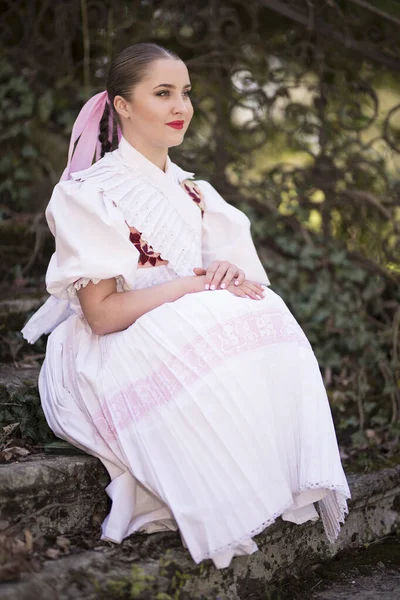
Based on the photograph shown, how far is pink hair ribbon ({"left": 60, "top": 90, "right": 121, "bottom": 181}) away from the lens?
284cm

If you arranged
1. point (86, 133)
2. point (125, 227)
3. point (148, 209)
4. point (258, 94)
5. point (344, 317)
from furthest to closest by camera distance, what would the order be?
point (258, 94) < point (344, 317) < point (86, 133) < point (148, 209) < point (125, 227)

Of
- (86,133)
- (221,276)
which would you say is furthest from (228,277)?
(86,133)

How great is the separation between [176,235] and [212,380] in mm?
638

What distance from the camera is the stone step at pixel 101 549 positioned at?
6.89ft

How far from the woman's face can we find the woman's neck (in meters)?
0.01

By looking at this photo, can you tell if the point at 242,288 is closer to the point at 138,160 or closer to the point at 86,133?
the point at 138,160

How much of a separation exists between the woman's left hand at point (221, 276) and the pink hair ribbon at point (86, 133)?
0.65 meters

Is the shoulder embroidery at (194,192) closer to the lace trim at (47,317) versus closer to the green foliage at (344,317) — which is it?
the lace trim at (47,317)

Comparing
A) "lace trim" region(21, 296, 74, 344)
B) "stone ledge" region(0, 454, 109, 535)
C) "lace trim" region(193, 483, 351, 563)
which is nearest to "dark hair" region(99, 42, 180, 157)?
"lace trim" region(21, 296, 74, 344)

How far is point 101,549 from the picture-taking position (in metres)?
2.30

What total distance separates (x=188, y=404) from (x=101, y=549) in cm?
49

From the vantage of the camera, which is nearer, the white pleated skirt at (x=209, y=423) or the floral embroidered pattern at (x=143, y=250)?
the white pleated skirt at (x=209, y=423)

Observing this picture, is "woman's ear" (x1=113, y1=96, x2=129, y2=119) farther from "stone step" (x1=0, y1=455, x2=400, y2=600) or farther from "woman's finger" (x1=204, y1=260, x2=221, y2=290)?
"stone step" (x1=0, y1=455, x2=400, y2=600)

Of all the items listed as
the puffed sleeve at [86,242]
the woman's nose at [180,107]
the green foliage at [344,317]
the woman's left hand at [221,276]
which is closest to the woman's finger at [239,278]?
the woman's left hand at [221,276]
